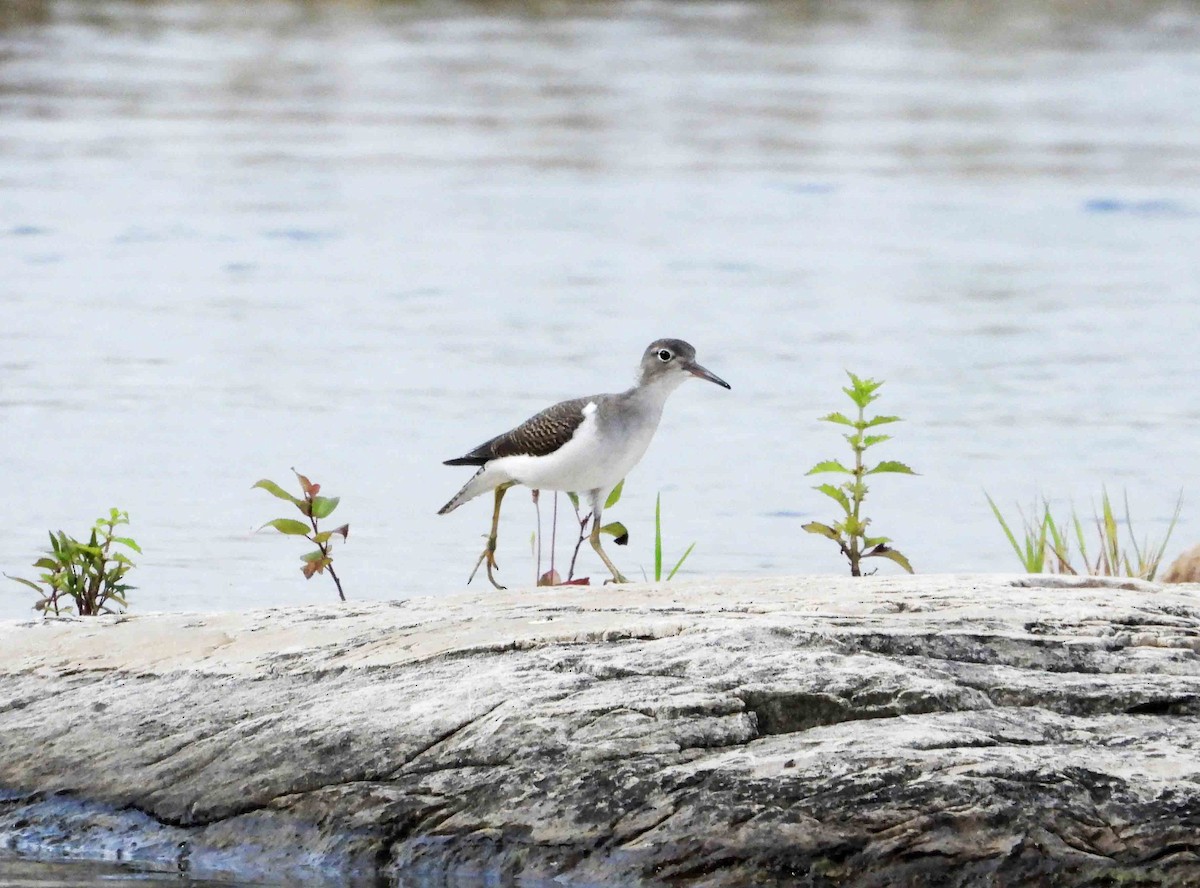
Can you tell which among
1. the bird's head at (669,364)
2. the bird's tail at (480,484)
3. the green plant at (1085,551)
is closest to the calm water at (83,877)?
the bird's tail at (480,484)

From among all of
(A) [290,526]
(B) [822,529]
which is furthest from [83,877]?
(B) [822,529]

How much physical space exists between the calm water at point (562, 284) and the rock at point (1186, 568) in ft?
3.98

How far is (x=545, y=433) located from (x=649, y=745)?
2.59 meters

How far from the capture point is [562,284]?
1600 cm

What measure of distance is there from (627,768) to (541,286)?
10598mm

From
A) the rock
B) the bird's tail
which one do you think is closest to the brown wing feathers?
the bird's tail

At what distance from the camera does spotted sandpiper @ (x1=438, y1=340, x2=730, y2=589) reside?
8.01 meters

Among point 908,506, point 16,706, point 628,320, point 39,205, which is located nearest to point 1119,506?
point 908,506

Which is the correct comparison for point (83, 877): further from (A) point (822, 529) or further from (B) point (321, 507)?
(A) point (822, 529)

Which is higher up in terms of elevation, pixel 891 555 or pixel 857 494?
pixel 857 494

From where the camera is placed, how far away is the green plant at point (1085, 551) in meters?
8.59

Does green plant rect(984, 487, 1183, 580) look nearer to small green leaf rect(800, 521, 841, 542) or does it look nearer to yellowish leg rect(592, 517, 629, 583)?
small green leaf rect(800, 521, 841, 542)

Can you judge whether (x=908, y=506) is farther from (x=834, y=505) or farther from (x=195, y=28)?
(x=195, y=28)

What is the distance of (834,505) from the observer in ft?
34.4
